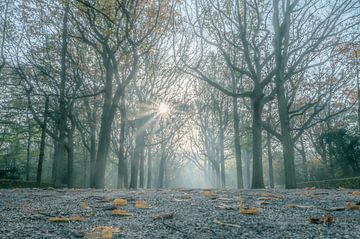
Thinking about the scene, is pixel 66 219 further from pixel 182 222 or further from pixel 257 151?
pixel 257 151

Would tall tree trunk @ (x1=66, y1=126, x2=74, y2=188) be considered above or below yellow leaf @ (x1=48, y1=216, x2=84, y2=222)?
above

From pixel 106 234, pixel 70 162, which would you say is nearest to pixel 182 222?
pixel 106 234

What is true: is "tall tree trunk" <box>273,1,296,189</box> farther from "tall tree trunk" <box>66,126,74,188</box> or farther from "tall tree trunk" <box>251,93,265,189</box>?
"tall tree trunk" <box>66,126,74,188</box>

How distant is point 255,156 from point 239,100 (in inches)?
492

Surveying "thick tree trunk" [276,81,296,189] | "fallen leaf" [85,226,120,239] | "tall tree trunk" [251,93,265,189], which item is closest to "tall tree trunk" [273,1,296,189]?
"thick tree trunk" [276,81,296,189]

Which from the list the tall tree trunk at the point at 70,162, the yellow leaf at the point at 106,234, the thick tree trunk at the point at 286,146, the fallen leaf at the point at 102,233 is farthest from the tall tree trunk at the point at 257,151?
the tall tree trunk at the point at 70,162

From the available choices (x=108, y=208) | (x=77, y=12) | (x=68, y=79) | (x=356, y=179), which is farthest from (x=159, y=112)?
(x=108, y=208)

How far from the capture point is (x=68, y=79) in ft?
68.8

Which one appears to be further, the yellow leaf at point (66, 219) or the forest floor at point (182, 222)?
the yellow leaf at point (66, 219)

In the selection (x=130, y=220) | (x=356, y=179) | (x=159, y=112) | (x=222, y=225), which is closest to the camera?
(x=222, y=225)

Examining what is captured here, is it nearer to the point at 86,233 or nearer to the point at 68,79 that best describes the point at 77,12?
the point at 68,79

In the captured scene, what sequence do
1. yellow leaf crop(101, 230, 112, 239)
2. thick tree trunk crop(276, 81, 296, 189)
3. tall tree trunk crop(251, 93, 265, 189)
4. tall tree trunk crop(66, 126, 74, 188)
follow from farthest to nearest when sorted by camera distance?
tall tree trunk crop(66, 126, 74, 188) < tall tree trunk crop(251, 93, 265, 189) < thick tree trunk crop(276, 81, 296, 189) < yellow leaf crop(101, 230, 112, 239)

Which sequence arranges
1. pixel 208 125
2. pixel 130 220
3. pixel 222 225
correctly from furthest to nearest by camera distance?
pixel 208 125, pixel 130 220, pixel 222 225

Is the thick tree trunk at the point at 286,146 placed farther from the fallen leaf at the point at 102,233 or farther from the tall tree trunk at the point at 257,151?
the fallen leaf at the point at 102,233
